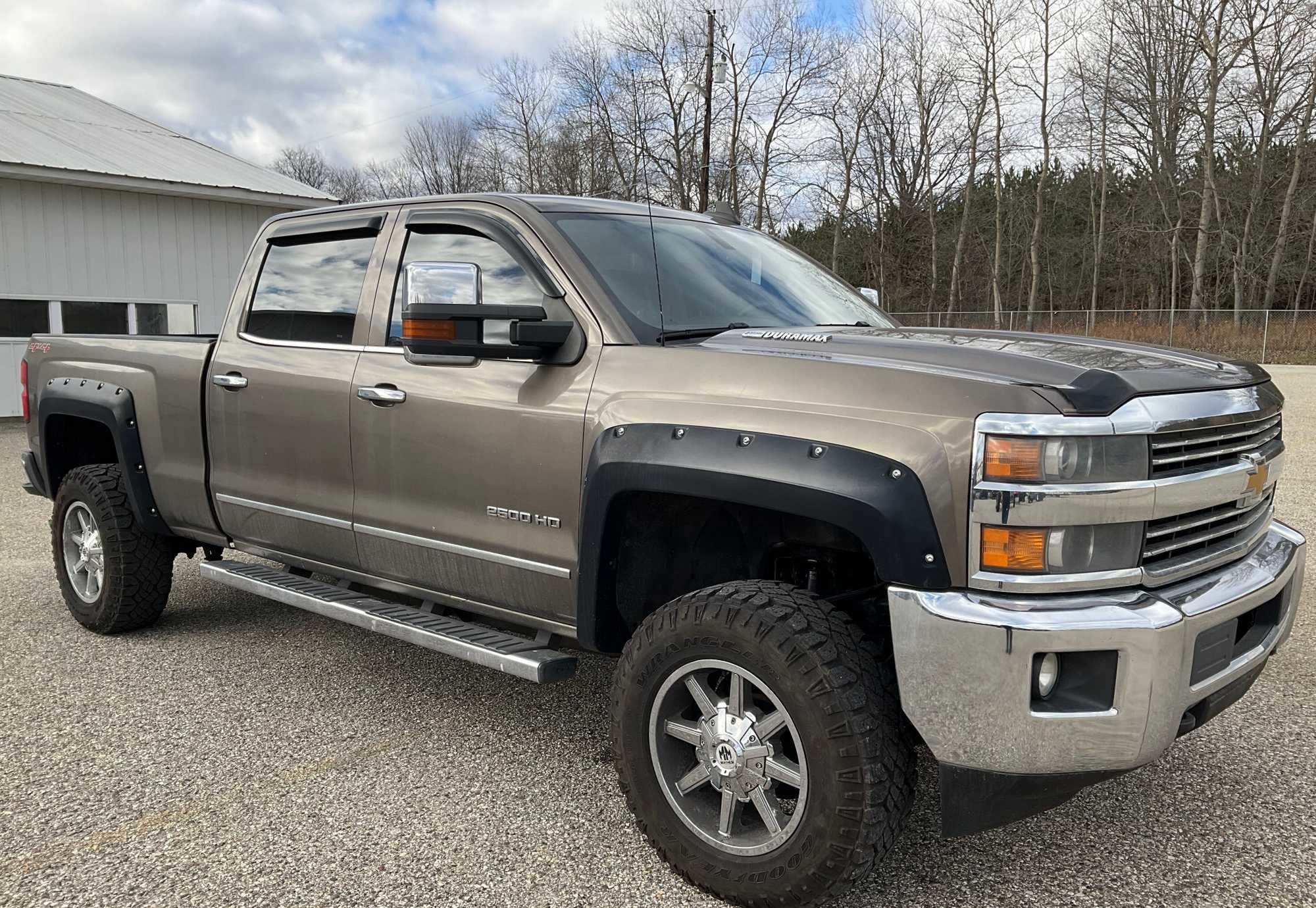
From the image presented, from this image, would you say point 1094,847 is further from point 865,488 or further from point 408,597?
point 408,597

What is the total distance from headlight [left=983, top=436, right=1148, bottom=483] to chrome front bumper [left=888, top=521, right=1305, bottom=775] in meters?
0.27

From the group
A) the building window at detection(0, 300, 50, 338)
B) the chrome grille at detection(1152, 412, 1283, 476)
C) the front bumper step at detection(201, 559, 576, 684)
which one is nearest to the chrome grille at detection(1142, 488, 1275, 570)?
the chrome grille at detection(1152, 412, 1283, 476)

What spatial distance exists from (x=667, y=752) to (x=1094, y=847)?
1.31 metres

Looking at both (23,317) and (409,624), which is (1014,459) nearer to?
(409,624)

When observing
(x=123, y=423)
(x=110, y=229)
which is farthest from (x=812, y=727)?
(x=110, y=229)

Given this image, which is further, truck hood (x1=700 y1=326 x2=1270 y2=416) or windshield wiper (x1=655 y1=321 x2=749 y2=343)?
windshield wiper (x1=655 y1=321 x2=749 y2=343)

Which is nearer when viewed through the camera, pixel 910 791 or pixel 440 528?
pixel 910 791

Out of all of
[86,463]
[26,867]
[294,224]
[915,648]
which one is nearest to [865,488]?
[915,648]

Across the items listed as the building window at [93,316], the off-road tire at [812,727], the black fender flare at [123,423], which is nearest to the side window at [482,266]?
the off-road tire at [812,727]

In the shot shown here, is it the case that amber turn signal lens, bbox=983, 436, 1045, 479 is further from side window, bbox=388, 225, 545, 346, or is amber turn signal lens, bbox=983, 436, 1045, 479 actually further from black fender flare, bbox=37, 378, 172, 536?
black fender flare, bbox=37, 378, 172, 536

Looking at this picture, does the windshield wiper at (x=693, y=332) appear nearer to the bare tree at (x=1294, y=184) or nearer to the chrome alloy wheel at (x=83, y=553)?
the chrome alloy wheel at (x=83, y=553)

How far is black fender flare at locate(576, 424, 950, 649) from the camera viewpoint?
2.34 metres

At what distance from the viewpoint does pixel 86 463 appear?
17.8ft

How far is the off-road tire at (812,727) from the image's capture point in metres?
2.41
